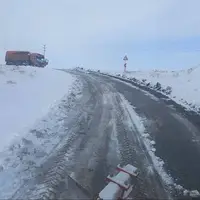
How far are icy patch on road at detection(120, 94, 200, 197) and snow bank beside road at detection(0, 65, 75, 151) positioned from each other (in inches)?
123

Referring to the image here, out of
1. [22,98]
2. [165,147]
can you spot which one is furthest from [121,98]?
[165,147]

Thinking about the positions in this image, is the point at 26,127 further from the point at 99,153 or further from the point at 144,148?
the point at 144,148

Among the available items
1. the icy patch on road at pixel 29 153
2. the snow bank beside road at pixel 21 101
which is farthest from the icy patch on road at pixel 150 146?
the snow bank beside road at pixel 21 101

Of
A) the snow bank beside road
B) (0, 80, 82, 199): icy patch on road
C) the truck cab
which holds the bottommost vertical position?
(0, 80, 82, 199): icy patch on road

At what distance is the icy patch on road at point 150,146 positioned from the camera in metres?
6.33

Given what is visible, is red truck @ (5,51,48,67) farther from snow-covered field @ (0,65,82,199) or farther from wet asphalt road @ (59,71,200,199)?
wet asphalt road @ (59,71,200,199)

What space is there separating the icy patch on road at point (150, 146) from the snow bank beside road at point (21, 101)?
10.2 ft

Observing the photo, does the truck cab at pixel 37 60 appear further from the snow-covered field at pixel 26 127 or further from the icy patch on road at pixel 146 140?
the icy patch on road at pixel 146 140

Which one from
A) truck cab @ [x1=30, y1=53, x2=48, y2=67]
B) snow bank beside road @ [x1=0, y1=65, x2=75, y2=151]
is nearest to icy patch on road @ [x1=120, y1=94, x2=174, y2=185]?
snow bank beside road @ [x1=0, y1=65, x2=75, y2=151]

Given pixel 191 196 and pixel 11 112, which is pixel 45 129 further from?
pixel 191 196

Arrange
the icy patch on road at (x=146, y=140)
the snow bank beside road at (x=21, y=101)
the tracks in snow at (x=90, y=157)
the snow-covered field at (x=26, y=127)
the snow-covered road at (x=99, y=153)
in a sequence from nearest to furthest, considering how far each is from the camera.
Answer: the tracks in snow at (x=90, y=157) < the snow-covered road at (x=99, y=153) < the snow-covered field at (x=26, y=127) < the icy patch on road at (x=146, y=140) < the snow bank beside road at (x=21, y=101)

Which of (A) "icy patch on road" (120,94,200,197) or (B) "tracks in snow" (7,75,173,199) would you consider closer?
(B) "tracks in snow" (7,75,173,199)

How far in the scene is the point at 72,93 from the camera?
1677 centimetres

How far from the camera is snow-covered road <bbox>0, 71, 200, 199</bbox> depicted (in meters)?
6.05
